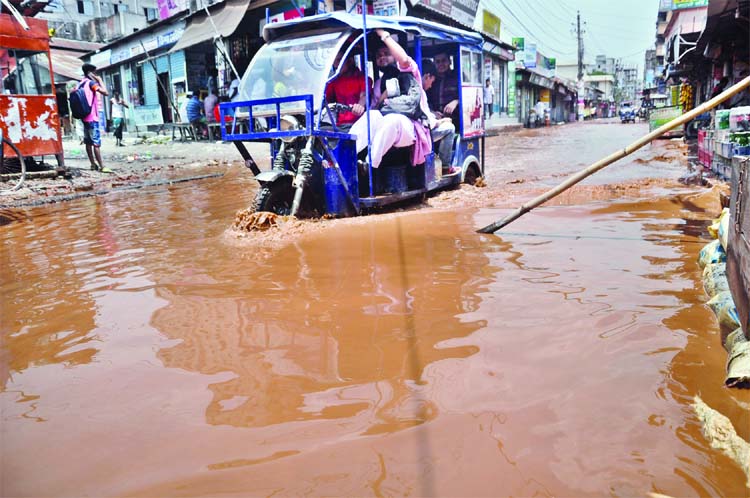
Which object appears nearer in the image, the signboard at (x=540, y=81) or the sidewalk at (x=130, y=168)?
the sidewalk at (x=130, y=168)

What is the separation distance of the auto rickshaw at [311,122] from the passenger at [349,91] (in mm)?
175

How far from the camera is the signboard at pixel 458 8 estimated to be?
2081 cm

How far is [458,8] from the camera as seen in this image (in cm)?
2303

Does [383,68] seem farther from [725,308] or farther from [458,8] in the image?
[458,8]

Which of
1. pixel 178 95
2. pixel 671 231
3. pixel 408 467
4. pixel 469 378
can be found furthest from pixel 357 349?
pixel 178 95

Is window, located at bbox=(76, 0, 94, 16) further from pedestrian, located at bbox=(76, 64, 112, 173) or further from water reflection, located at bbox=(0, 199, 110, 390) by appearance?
water reflection, located at bbox=(0, 199, 110, 390)

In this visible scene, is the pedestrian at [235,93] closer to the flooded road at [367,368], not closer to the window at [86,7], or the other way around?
the flooded road at [367,368]

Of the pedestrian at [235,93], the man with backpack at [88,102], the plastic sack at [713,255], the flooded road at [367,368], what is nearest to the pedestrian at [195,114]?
the man with backpack at [88,102]

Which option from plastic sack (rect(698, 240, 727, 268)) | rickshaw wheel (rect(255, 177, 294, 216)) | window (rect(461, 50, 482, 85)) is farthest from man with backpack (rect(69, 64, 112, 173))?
plastic sack (rect(698, 240, 727, 268))

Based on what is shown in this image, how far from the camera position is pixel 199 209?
299 inches

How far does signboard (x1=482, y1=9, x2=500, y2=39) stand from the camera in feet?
96.6

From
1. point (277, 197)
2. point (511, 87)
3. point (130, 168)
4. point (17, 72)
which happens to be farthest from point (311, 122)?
point (511, 87)

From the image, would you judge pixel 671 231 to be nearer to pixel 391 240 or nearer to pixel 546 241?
pixel 546 241

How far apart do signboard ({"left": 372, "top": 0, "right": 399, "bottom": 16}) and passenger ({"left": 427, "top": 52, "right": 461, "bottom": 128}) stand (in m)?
10.1
